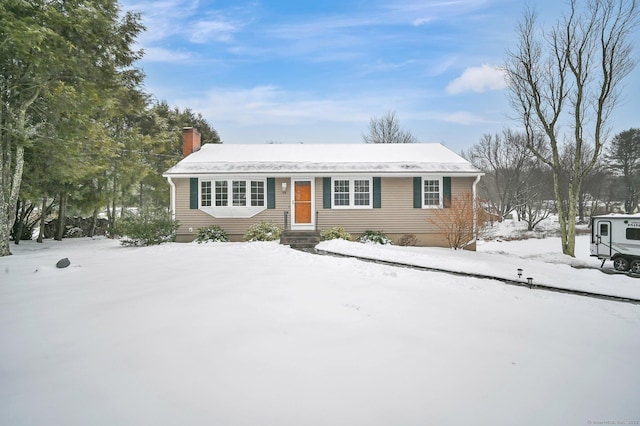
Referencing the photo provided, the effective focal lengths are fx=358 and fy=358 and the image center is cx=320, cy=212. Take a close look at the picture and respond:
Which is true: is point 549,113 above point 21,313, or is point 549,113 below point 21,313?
above

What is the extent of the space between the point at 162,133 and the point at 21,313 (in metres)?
19.2

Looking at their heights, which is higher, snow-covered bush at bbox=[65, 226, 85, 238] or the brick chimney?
the brick chimney

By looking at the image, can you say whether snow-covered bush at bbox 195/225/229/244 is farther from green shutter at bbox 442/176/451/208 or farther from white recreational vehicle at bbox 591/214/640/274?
white recreational vehicle at bbox 591/214/640/274

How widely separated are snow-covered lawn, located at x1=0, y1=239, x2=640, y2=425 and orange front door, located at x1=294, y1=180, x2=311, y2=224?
8.37m

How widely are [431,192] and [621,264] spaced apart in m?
6.63

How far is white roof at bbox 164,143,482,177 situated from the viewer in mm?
14172

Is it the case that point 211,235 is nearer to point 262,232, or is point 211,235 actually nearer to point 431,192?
point 262,232

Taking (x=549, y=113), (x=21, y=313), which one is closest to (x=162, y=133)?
(x=21, y=313)

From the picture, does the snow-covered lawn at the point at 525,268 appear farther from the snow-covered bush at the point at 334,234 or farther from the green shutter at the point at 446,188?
the green shutter at the point at 446,188

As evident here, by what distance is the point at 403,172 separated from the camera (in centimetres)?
1410

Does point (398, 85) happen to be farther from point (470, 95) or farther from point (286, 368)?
point (286, 368)

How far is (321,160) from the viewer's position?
50.5ft

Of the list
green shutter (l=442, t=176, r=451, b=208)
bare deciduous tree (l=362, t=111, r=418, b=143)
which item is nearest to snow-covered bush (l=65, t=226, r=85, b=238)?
green shutter (l=442, t=176, r=451, b=208)

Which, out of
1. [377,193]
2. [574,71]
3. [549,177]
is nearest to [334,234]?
[377,193]
